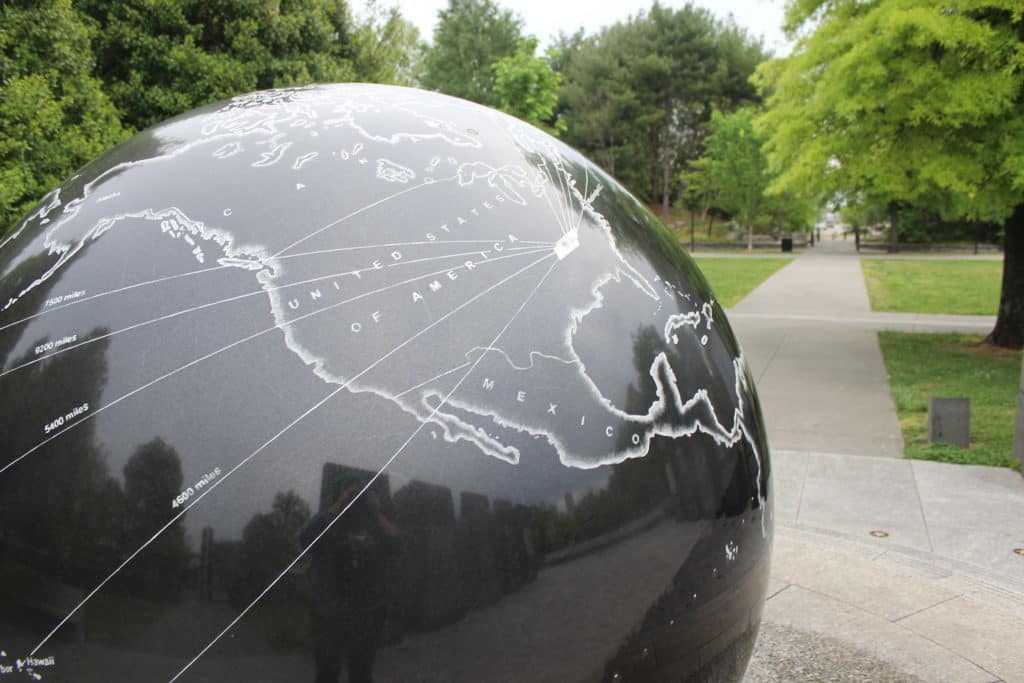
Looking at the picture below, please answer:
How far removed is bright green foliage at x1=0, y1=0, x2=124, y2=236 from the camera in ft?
21.6

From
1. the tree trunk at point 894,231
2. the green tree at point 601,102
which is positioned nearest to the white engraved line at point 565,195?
the tree trunk at point 894,231

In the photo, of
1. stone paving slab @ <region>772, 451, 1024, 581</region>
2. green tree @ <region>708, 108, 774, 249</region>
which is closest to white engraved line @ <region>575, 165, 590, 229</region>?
stone paving slab @ <region>772, 451, 1024, 581</region>

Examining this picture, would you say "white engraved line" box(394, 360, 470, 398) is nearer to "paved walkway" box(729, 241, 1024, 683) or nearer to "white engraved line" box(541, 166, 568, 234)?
"white engraved line" box(541, 166, 568, 234)

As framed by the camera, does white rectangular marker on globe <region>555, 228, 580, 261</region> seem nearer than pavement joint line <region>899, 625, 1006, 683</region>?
Yes

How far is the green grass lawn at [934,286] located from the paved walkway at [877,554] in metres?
9.04

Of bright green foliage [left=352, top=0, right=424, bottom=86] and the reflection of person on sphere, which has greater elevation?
bright green foliage [left=352, top=0, right=424, bottom=86]

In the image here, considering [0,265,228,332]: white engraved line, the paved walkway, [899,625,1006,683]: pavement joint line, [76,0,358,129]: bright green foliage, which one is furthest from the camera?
[76,0,358,129]: bright green foliage

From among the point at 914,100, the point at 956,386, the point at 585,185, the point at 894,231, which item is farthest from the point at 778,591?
the point at 894,231

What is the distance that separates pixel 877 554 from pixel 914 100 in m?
6.92

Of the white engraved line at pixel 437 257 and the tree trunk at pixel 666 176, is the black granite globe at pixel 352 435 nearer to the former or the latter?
the white engraved line at pixel 437 257

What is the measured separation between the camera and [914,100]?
10062 mm

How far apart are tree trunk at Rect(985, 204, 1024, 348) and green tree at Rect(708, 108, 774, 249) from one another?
2923 cm

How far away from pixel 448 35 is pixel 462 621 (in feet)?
144

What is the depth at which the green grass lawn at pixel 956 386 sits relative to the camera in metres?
7.76
